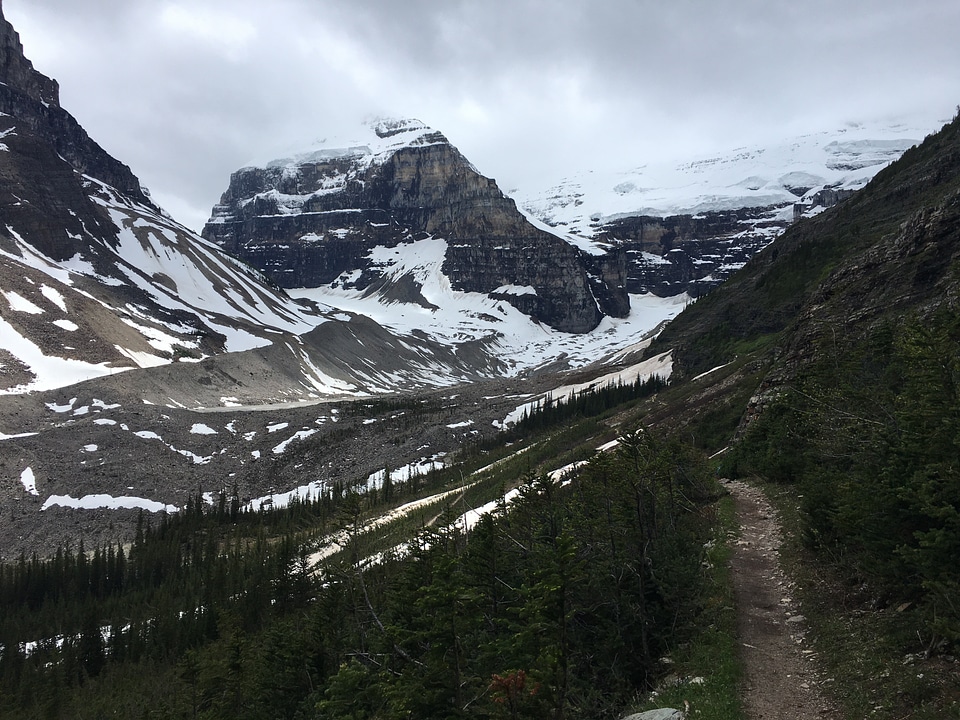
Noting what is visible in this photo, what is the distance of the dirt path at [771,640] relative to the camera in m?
9.33

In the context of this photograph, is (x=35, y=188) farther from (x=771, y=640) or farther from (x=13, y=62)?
(x=771, y=640)

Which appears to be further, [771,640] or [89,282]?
[89,282]

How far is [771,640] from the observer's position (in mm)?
11531

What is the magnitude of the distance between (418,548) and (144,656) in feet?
125

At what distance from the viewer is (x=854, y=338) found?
27.2 meters

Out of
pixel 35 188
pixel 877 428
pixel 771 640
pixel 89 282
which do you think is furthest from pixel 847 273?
pixel 35 188

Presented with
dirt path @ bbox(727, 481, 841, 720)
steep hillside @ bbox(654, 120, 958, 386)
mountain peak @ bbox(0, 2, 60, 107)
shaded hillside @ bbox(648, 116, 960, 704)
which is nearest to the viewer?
shaded hillside @ bbox(648, 116, 960, 704)

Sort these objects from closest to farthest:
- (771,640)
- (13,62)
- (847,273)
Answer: (771,640), (847,273), (13,62)

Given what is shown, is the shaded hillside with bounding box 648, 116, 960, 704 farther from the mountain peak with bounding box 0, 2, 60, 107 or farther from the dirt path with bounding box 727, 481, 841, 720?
the mountain peak with bounding box 0, 2, 60, 107

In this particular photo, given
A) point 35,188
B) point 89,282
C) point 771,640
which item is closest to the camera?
point 771,640

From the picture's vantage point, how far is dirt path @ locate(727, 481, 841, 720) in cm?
933

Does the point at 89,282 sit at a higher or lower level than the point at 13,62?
lower

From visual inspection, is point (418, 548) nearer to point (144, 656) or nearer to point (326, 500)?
point (144, 656)

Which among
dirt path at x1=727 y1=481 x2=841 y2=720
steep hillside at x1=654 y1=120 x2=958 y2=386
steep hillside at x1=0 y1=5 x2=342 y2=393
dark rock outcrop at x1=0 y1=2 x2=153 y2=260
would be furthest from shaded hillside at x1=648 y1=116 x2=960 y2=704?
dark rock outcrop at x1=0 y1=2 x2=153 y2=260
